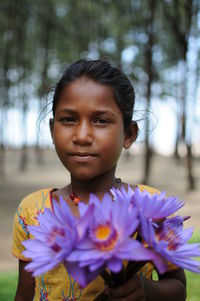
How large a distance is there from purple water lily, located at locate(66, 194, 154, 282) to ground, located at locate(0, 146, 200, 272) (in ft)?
14.9

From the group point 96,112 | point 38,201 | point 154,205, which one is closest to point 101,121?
point 96,112

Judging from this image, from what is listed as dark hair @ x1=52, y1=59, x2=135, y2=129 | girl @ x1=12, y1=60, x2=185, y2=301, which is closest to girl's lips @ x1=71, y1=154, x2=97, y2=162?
girl @ x1=12, y1=60, x2=185, y2=301

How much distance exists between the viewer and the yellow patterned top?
148 centimetres

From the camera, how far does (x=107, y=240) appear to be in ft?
2.94

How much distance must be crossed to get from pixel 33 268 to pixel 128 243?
0.20m

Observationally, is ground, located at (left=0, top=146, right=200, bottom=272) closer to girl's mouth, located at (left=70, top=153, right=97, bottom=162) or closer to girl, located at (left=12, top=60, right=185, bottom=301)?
girl, located at (left=12, top=60, right=185, bottom=301)

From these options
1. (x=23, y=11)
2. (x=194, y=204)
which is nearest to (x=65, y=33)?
(x=23, y=11)

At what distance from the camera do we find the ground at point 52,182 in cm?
805

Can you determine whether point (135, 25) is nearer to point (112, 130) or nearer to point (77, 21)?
point (77, 21)

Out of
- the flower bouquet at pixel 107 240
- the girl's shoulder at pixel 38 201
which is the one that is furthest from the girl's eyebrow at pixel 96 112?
the flower bouquet at pixel 107 240

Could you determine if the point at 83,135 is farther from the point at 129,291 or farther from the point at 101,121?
the point at 129,291

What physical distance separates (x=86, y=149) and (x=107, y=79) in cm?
30

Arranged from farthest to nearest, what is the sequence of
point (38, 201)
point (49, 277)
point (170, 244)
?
point (38, 201) → point (49, 277) → point (170, 244)

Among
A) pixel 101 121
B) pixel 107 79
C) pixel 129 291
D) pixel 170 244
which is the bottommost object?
pixel 129 291
